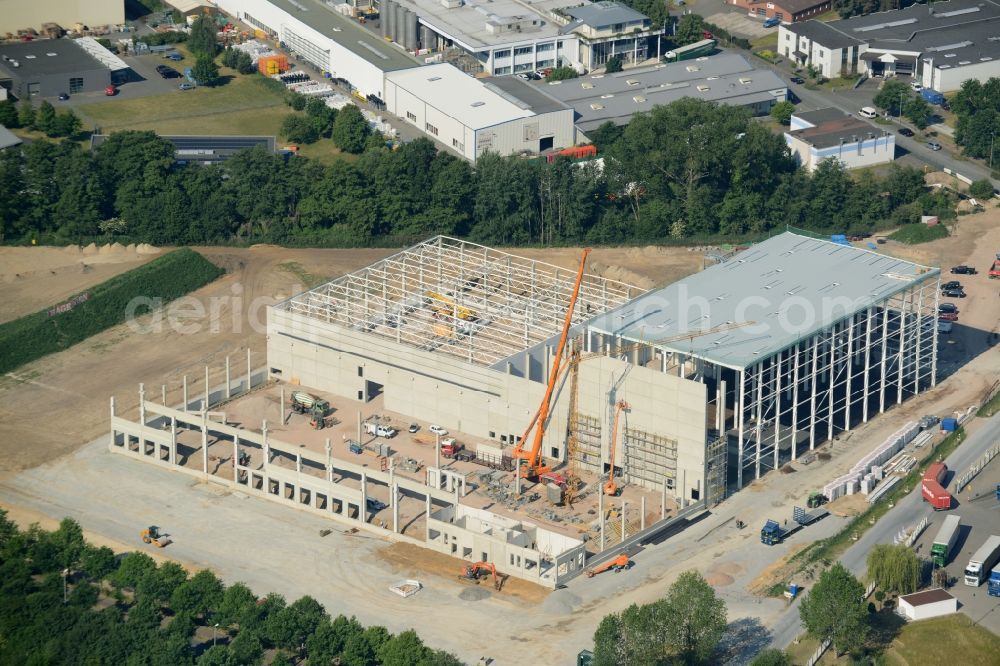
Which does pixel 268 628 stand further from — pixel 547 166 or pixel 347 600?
pixel 547 166

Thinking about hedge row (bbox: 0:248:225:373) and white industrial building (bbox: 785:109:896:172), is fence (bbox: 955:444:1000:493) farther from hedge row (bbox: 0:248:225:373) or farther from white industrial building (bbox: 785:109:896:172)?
hedge row (bbox: 0:248:225:373)

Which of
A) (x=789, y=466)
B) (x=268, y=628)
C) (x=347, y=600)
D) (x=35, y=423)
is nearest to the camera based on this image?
(x=268, y=628)

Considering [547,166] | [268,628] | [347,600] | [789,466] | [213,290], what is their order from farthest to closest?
[547,166] < [213,290] < [789,466] < [347,600] < [268,628]

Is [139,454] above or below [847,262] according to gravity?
below

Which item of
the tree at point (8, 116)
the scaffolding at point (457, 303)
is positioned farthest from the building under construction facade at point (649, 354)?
the tree at point (8, 116)

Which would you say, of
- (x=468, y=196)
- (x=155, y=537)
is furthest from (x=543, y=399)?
(x=468, y=196)

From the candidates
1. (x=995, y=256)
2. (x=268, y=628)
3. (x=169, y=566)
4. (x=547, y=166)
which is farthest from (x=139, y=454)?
(x=995, y=256)
